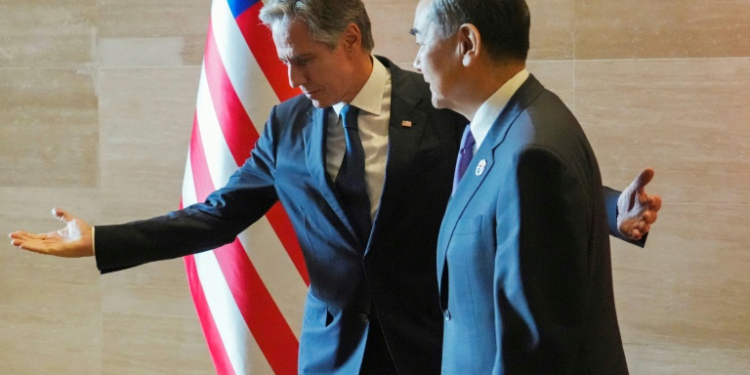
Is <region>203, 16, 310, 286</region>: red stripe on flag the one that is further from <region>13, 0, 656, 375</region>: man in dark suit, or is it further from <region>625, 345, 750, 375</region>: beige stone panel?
<region>625, 345, 750, 375</region>: beige stone panel

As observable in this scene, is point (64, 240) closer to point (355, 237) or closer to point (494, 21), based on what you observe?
point (355, 237)

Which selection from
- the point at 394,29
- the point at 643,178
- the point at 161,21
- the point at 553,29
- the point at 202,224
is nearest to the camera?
the point at 643,178

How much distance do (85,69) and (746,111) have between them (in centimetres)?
242

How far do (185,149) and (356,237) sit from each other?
1.67m

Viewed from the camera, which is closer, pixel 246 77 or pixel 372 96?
pixel 372 96

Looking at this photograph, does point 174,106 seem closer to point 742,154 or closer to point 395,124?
point 395,124

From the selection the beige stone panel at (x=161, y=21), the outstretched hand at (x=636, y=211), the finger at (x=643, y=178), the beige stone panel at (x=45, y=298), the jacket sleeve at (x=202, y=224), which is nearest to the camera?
the finger at (x=643, y=178)

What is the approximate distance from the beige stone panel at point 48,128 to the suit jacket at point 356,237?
1.66 metres

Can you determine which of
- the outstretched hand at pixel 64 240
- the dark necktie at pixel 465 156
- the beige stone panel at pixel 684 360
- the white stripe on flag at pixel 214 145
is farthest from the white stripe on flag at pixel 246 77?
the beige stone panel at pixel 684 360

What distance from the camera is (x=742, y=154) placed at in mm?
2652

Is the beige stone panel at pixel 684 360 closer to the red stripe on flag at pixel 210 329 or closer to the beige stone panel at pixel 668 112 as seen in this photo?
the beige stone panel at pixel 668 112

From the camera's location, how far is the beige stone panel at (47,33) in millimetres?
3290

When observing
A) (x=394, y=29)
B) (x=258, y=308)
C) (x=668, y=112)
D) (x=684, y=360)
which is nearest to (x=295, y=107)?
(x=258, y=308)

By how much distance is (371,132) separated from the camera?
1.76m
